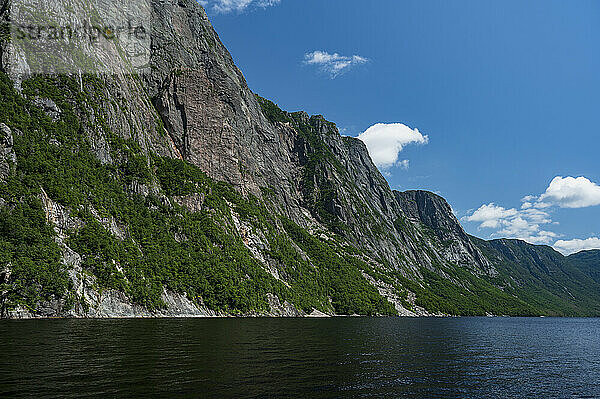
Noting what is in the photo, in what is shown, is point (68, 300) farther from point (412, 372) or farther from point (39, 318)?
point (412, 372)

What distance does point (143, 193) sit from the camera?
112312 mm

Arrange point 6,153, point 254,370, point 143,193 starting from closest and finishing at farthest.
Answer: point 254,370, point 6,153, point 143,193

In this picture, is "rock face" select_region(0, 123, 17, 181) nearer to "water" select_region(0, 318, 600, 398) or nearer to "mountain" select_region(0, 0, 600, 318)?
"mountain" select_region(0, 0, 600, 318)

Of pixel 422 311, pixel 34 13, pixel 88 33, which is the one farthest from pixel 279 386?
pixel 422 311

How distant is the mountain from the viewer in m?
71.7

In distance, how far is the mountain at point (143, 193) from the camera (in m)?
71.7

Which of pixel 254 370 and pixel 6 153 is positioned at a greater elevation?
pixel 6 153

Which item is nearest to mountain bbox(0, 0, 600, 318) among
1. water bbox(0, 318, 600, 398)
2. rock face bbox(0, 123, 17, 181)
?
rock face bbox(0, 123, 17, 181)

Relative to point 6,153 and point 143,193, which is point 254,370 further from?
point 143,193

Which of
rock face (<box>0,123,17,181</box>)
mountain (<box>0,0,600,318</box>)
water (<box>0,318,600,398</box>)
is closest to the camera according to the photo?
water (<box>0,318,600,398</box>)

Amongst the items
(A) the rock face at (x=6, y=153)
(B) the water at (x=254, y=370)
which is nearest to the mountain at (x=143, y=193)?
(A) the rock face at (x=6, y=153)

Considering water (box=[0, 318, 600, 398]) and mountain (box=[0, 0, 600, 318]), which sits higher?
mountain (box=[0, 0, 600, 318])

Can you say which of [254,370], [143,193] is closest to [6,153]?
[143,193]

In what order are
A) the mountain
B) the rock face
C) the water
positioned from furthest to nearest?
the rock face, the mountain, the water
